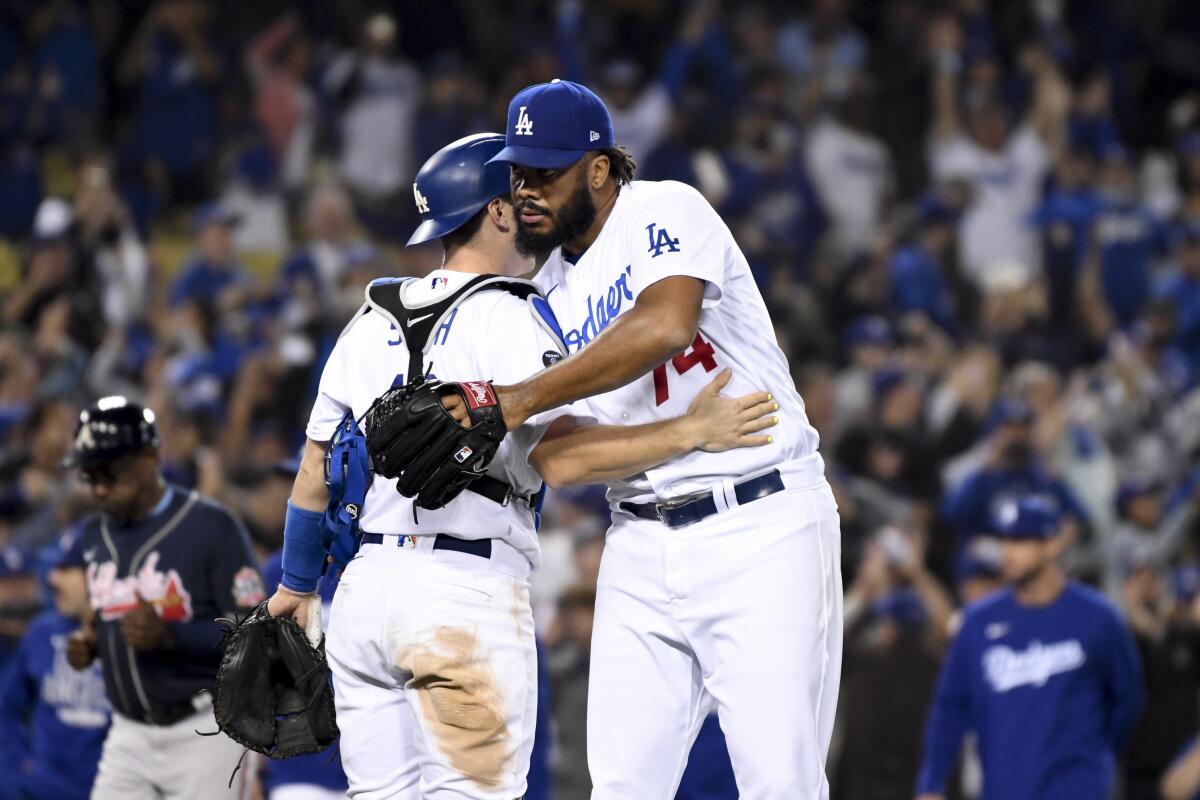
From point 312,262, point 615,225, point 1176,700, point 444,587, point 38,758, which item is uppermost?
point 312,262

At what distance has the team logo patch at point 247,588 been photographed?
595 cm

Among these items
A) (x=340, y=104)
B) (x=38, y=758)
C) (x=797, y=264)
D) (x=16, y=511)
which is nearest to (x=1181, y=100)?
(x=797, y=264)

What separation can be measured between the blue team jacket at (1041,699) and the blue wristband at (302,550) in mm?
3512

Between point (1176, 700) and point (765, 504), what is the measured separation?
214 inches

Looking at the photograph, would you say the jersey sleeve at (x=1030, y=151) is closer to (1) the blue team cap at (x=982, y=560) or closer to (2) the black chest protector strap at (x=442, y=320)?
(1) the blue team cap at (x=982, y=560)

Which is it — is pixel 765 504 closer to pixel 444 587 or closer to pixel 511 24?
pixel 444 587

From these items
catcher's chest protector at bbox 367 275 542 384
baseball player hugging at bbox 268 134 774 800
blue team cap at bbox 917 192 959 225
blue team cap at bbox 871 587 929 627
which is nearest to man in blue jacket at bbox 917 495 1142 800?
blue team cap at bbox 871 587 929 627

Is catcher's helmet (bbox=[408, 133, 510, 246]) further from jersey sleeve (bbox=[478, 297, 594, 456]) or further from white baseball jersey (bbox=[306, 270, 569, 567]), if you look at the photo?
jersey sleeve (bbox=[478, 297, 594, 456])

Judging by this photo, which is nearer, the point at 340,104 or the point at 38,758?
the point at 38,758

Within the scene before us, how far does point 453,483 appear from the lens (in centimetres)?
408

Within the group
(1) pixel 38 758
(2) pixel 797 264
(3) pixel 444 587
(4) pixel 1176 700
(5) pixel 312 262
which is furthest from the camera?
(2) pixel 797 264

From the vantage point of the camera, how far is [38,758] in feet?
23.4

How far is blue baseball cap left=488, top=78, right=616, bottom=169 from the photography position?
436 cm

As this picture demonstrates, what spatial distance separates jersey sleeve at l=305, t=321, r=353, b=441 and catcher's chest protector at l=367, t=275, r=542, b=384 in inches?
7.7
